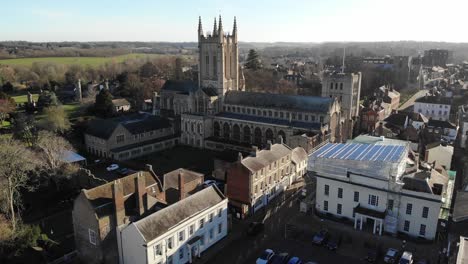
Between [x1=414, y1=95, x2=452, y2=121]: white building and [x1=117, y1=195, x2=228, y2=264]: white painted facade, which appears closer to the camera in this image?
[x1=117, y1=195, x2=228, y2=264]: white painted facade

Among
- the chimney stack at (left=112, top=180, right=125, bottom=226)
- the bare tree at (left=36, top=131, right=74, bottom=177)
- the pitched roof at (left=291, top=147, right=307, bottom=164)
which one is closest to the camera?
the chimney stack at (left=112, top=180, right=125, bottom=226)

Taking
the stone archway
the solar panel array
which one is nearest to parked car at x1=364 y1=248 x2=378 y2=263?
the solar panel array

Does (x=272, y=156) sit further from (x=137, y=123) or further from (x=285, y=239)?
(x=137, y=123)

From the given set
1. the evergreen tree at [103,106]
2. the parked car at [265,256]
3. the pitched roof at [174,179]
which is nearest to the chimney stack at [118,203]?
the pitched roof at [174,179]

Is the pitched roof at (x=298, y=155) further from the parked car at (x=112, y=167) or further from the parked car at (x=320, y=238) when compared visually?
the parked car at (x=112, y=167)

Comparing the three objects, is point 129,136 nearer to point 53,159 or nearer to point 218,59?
point 53,159

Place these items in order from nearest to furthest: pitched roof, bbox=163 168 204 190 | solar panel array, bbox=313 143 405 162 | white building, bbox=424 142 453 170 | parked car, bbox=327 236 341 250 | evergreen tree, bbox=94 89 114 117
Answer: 1. parked car, bbox=327 236 341 250
2. solar panel array, bbox=313 143 405 162
3. pitched roof, bbox=163 168 204 190
4. white building, bbox=424 142 453 170
5. evergreen tree, bbox=94 89 114 117

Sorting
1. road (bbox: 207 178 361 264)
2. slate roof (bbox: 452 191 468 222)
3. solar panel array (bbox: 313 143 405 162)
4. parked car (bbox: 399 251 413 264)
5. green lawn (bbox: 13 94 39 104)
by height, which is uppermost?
solar panel array (bbox: 313 143 405 162)

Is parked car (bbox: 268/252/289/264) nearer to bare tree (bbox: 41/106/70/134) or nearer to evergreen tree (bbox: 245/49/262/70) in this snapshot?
bare tree (bbox: 41/106/70/134)

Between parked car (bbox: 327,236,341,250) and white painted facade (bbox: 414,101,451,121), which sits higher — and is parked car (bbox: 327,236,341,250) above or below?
below
